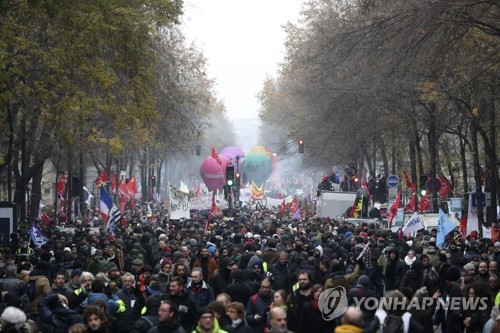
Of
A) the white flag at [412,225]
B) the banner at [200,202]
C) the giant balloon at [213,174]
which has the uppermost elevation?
the giant balloon at [213,174]

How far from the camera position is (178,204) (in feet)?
120

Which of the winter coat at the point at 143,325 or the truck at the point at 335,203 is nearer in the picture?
the winter coat at the point at 143,325

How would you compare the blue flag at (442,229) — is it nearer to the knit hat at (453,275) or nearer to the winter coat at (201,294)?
the knit hat at (453,275)

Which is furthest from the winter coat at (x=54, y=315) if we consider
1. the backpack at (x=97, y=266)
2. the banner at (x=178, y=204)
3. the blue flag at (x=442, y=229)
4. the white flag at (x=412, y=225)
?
the banner at (x=178, y=204)

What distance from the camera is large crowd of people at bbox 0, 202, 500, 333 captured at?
35.2ft

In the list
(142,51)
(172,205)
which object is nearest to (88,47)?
(142,51)

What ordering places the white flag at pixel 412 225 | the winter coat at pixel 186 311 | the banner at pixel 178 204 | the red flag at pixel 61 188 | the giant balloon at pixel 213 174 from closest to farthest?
the winter coat at pixel 186 311
the white flag at pixel 412 225
the banner at pixel 178 204
the red flag at pixel 61 188
the giant balloon at pixel 213 174

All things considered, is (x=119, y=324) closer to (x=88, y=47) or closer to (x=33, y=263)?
(x=33, y=263)

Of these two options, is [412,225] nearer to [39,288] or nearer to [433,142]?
[39,288]

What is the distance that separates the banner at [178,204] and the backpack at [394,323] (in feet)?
83.8

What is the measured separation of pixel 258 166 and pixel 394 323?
85.3 meters

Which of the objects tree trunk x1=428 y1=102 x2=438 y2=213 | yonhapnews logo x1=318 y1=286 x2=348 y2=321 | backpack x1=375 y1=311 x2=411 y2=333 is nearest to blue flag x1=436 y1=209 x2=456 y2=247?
yonhapnews logo x1=318 y1=286 x2=348 y2=321

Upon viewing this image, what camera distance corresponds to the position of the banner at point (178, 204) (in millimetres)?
36281

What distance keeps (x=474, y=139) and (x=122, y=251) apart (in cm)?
1708
